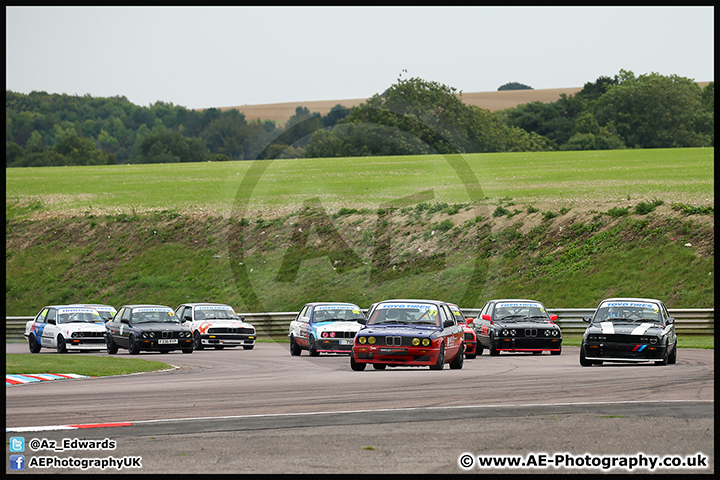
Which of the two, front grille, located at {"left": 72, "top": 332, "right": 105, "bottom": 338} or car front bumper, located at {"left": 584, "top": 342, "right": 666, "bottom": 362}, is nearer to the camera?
car front bumper, located at {"left": 584, "top": 342, "right": 666, "bottom": 362}

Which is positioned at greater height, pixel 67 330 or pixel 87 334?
pixel 67 330

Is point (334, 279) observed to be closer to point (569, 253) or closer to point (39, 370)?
point (569, 253)

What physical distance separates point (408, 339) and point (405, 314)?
1239mm

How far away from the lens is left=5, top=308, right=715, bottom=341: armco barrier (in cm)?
2981

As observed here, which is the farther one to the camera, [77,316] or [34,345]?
[77,316]

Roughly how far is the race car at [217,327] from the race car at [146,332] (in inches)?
79.9

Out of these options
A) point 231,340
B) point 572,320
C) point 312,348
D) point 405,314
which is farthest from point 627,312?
point 231,340

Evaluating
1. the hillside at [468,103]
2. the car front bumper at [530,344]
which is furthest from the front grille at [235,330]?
the hillside at [468,103]

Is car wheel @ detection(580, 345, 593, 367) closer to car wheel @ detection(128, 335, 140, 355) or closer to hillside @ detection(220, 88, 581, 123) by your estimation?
car wheel @ detection(128, 335, 140, 355)

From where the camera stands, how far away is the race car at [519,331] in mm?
23984

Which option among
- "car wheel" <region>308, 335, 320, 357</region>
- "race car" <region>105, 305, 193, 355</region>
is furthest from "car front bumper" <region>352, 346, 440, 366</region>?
"race car" <region>105, 305, 193, 355</region>

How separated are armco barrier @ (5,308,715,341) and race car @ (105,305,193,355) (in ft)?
21.0

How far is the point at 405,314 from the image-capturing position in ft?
64.7

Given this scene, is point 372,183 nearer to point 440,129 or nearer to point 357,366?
point 440,129
